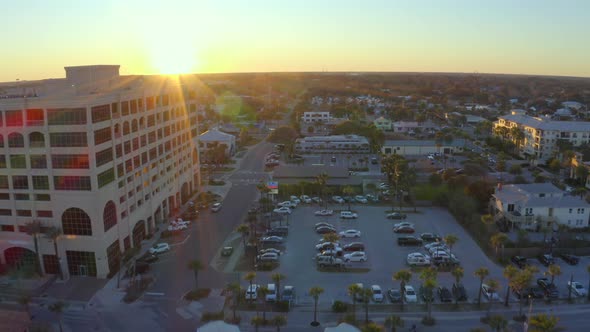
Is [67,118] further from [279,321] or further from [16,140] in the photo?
[279,321]

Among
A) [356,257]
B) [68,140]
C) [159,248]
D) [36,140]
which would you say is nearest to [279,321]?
[356,257]

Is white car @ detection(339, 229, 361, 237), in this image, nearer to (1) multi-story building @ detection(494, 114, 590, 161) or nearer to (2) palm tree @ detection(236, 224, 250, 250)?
(2) palm tree @ detection(236, 224, 250, 250)

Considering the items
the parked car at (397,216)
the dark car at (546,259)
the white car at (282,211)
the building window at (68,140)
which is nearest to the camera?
the building window at (68,140)

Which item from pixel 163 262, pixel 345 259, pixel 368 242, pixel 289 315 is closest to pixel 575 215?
pixel 368 242

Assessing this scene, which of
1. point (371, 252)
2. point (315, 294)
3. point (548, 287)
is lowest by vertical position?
point (371, 252)

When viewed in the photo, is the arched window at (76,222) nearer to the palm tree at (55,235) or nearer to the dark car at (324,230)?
the palm tree at (55,235)

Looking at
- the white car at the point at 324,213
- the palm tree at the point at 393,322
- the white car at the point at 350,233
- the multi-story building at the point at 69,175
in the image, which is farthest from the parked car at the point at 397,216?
the multi-story building at the point at 69,175

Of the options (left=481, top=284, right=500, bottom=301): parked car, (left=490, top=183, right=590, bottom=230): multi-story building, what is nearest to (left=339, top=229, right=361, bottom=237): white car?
(left=481, top=284, right=500, bottom=301): parked car
